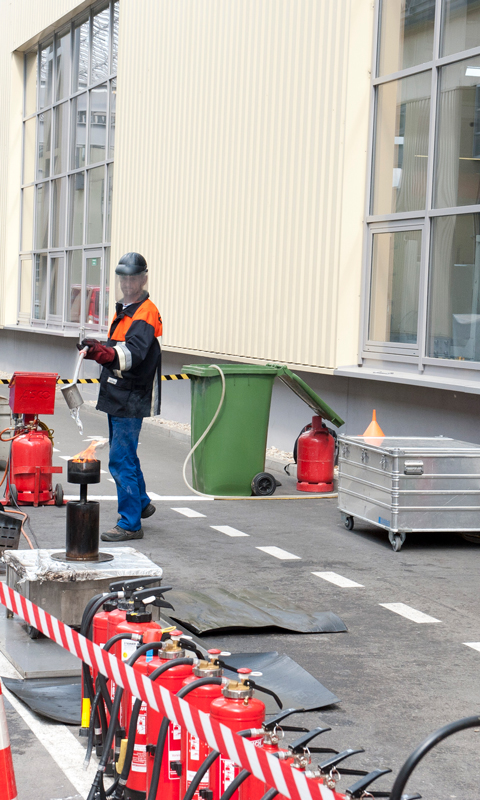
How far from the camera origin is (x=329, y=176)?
1246 centimetres

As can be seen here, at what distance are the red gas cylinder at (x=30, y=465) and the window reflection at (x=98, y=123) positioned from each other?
43.5 feet

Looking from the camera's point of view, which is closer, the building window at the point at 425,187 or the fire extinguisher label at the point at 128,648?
the fire extinguisher label at the point at 128,648

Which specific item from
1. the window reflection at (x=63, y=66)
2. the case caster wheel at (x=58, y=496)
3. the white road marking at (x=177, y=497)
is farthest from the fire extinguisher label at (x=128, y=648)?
the window reflection at (x=63, y=66)

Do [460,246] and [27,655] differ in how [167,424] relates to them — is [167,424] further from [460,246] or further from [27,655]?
[27,655]

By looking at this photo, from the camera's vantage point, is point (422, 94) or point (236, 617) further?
point (422, 94)

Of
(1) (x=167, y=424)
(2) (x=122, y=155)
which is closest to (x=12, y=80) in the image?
(2) (x=122, y=155)

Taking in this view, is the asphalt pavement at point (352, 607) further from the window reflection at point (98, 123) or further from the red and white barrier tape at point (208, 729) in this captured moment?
the window reflection at point (98, 123)

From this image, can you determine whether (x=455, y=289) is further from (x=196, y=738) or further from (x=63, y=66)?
(x=63, y=66)

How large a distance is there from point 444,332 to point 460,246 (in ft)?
3.12

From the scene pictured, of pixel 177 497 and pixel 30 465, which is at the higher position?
pixel 30 465

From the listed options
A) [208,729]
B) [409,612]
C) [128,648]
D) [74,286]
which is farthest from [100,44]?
[208,729]

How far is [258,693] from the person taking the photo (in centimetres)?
475

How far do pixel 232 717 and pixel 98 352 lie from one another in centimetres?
505

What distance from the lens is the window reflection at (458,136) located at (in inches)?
418
